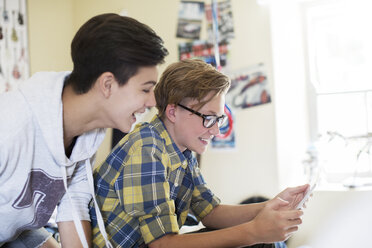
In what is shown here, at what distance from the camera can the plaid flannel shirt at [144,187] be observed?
3.79ft

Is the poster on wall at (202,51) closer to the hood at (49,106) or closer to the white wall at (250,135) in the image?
the white wall at (250,135)

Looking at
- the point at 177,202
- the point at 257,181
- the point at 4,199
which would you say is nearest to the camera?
the point at 4,199

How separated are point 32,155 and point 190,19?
1.64 meters

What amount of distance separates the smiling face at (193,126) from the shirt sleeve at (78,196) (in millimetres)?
305

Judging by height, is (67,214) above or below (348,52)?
below

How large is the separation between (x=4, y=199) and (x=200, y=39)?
167cm

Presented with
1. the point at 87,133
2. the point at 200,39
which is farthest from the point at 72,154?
the point at 200,39

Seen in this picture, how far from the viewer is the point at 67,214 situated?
4.30 feet

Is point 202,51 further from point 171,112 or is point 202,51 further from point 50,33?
point 171,112

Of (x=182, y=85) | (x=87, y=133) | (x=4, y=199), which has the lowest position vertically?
(x=4, y=199)

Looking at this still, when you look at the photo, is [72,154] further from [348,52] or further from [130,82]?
[348,52]

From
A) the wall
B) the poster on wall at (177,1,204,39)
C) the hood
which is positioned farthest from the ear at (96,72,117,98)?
the wall

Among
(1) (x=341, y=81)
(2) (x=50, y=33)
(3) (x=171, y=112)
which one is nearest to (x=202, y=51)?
(1) (x=341, y=81)

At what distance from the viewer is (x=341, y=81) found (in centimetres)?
238
